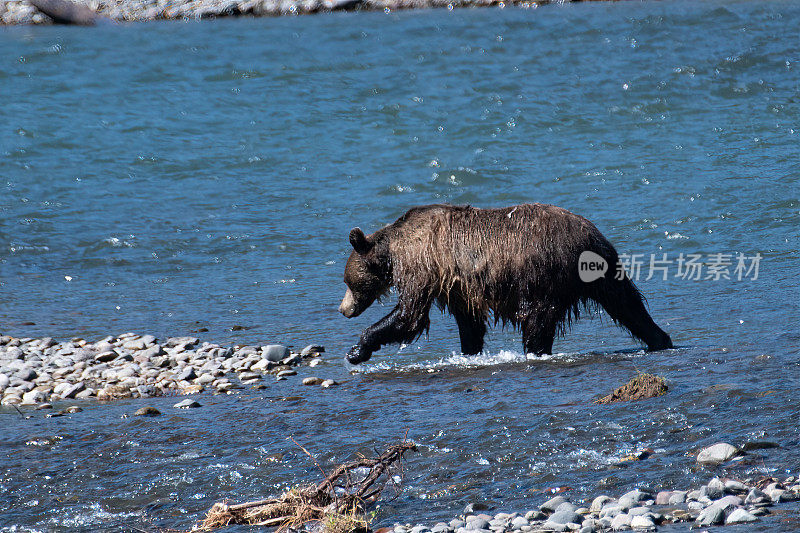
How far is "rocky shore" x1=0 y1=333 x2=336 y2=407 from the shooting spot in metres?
8.01

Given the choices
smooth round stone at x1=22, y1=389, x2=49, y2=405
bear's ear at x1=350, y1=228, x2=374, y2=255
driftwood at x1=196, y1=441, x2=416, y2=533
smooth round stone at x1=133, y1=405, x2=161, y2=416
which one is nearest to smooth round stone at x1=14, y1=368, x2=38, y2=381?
smooth round stone at x1=22, y1=389, x2=49, y2=405

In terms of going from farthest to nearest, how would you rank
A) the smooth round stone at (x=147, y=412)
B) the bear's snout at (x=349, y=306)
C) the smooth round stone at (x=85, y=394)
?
the bear's snout at (x=349, y=306) → the smooth round stone at (x=85, y=394) → the smooth round stone at (x=147, y=412)

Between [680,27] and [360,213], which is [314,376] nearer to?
[360,213]

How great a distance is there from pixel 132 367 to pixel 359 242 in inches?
84.2

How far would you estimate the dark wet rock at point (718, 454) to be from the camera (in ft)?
17.8

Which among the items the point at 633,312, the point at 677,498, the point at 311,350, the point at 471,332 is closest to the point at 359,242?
the point at 311,350

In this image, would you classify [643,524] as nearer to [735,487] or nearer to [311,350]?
[735,487]

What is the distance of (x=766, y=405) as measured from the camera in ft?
20.4

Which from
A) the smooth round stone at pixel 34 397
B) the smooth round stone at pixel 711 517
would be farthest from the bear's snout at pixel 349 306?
the smooth round stone at pixel 711 517

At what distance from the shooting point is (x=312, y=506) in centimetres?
495

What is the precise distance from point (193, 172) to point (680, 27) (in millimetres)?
13048

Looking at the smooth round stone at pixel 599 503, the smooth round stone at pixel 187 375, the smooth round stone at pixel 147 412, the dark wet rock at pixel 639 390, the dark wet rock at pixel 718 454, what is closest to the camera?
the smooth round stone at pixel 599 503

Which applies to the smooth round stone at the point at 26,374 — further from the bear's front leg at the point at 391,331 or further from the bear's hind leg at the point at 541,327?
the bear's hind leg at the point at 541,327

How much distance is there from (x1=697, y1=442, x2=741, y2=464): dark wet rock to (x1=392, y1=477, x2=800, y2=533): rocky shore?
0.32 meters
